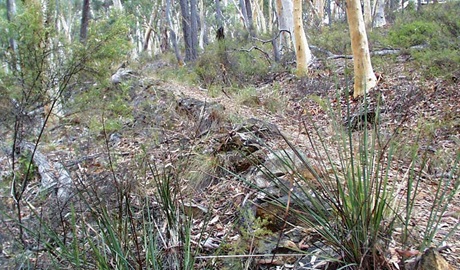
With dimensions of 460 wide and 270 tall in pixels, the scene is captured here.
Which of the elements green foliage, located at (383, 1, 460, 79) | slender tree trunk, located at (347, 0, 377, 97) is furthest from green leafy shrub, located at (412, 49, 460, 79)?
slender tree trunk, located at (347, 0, 377, 97)

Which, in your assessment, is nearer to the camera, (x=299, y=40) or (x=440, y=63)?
(x=440, y=63)

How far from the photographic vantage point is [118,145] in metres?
5.05

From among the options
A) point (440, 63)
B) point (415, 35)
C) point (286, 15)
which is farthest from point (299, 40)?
point (440, 63)

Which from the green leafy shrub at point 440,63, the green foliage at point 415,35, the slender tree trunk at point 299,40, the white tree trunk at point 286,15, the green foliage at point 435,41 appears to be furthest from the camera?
the white tree trunk at point 286,15

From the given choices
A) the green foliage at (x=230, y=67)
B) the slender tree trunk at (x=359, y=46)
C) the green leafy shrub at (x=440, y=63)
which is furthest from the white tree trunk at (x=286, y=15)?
the green leafy shrub at (x=440, y=63)

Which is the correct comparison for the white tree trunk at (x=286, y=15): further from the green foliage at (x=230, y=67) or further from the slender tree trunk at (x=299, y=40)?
the green foliage at (x=230, y=67)

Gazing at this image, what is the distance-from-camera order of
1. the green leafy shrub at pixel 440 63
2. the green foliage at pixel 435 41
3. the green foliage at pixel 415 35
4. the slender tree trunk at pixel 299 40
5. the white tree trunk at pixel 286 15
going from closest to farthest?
the green leafy shrub at pixel 440 63 < the green foliage at pixel 435 41 < the green foliage at pixel 415 35 < the slender tree trunk at pixel 299 40 < the white tree trunk at pixel 286 15

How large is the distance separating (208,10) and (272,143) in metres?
35.5

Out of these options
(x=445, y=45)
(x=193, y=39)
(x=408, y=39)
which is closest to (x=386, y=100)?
(x=445, y=45)

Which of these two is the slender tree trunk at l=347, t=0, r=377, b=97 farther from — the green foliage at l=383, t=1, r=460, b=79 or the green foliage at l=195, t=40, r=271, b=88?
the green foliage at l=195, t=40, r=271, b=88

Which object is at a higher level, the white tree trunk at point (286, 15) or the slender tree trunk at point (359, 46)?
the white tree trunk at point (286, 15)

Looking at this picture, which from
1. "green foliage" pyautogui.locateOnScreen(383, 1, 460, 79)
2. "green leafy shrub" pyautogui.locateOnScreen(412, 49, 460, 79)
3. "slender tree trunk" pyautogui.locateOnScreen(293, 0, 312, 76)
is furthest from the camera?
"slender tree trunk" pyautogui.locateOnScreen(293, 0, 312, 76)

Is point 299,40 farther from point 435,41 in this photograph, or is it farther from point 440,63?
point 440,63

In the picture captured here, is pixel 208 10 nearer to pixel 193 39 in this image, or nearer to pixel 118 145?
pixel 193 39
